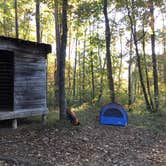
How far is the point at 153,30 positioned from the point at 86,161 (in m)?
11.1

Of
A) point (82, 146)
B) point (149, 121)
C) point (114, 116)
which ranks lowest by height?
point (82, 146)

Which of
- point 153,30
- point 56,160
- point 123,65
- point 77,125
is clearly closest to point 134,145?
point 77,125

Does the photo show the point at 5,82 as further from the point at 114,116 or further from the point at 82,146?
the point at 82,146

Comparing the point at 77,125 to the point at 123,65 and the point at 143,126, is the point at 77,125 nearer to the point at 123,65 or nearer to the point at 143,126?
the point at 143,126

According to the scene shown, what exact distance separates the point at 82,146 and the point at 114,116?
3420mm

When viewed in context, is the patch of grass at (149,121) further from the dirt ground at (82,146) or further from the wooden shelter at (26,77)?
the wooden shelter at (26,77)

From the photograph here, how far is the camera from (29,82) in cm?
1034

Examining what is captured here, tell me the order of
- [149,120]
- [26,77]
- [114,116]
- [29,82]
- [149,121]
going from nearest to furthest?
[26,77] < [29,82] < [114,116] < [149,121] < [149,120]

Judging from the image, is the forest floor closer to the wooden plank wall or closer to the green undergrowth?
the green undergrowth

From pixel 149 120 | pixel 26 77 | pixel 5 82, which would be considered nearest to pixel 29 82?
pixel 26 77

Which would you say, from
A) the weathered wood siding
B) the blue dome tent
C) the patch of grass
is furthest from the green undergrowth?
the weathered wood siding

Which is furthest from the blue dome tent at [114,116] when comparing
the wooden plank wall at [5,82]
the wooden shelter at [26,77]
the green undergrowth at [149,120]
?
the wooden plank wall at [5,82]

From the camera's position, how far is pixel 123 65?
3084cm

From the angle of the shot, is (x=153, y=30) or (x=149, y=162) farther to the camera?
(x=153, y=30)
